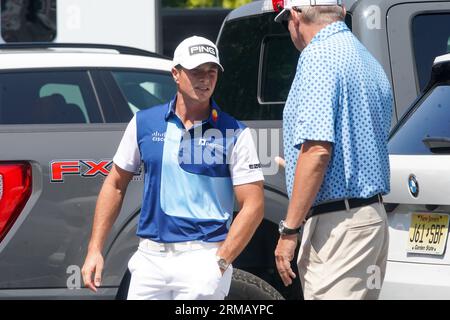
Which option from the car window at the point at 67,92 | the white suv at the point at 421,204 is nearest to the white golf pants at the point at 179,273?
the white suv at the point at 421,204

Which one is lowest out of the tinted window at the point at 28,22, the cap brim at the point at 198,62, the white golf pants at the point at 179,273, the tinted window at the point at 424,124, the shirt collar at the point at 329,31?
the white golf pants at the point at 179,273

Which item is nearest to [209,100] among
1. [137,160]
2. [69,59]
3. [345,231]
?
[137,160]

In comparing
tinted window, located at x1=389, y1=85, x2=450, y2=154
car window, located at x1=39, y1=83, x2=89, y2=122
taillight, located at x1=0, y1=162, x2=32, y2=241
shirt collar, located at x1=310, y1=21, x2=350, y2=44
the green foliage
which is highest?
the green foliage

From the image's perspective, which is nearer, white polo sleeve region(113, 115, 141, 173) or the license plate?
white polo sleeve region(113, 115, 141, 173)

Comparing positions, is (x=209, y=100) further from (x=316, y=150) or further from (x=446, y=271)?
(x=446, y=271)

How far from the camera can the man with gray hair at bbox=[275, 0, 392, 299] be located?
14.2ft

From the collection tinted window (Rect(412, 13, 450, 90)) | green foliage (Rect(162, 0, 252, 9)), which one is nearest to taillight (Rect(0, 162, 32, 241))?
tinted window (Rect(412, 13, 450, 90))

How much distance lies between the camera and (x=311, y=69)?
4.39m

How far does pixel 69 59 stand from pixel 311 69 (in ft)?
8.36

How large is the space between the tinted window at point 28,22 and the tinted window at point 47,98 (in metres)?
4.54

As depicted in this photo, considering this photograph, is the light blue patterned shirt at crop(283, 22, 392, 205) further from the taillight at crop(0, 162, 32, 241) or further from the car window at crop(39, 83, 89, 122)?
the car window at crop(39, 83, 89, 122)

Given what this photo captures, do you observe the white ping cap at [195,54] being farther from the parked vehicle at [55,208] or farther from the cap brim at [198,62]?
the parked vehicle at [55,208]

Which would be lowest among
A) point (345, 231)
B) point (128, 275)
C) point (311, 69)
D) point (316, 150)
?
point (128, 275)

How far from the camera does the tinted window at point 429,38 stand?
609 centimetres
